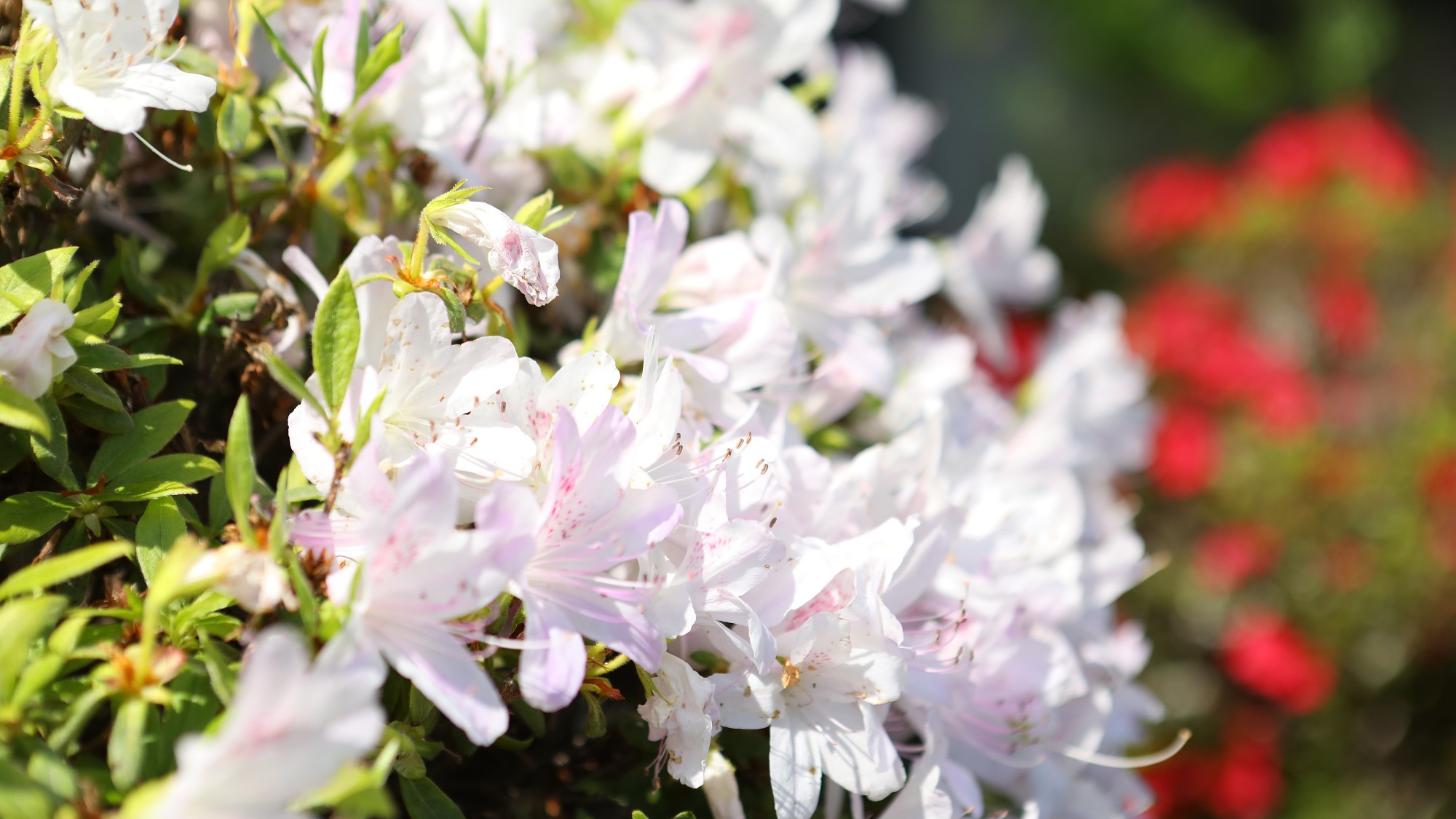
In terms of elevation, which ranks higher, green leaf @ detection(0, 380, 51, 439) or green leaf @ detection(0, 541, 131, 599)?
green leaf @ detection(0, 380, 51, 439)

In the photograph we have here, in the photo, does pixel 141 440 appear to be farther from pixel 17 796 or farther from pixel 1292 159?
pixel 1292 159

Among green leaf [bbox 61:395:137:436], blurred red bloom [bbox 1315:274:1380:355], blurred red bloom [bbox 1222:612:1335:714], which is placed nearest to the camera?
green leaf [bbox 61:395:137:436]

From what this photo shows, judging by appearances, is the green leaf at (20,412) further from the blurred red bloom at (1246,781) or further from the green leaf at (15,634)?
the blurred red bloom at (1246,781)

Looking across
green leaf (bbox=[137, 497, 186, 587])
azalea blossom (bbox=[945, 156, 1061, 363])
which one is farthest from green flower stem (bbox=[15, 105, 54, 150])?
azalea blossom (bbox=[945, 156, 1061, 363])

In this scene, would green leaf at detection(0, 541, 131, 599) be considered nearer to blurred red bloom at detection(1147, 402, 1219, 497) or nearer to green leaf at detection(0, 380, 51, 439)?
green leaf at detection(0, 380, 51, 439)

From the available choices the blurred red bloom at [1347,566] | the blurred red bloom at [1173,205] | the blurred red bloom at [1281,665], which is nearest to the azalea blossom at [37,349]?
the blurred red bloom at [1281,665]

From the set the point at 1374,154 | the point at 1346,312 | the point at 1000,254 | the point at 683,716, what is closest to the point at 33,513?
the point at 683,716

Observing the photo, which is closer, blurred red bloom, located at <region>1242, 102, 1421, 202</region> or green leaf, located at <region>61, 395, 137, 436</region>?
green leaf, located at <region>61, 395, 137, 436</region>
